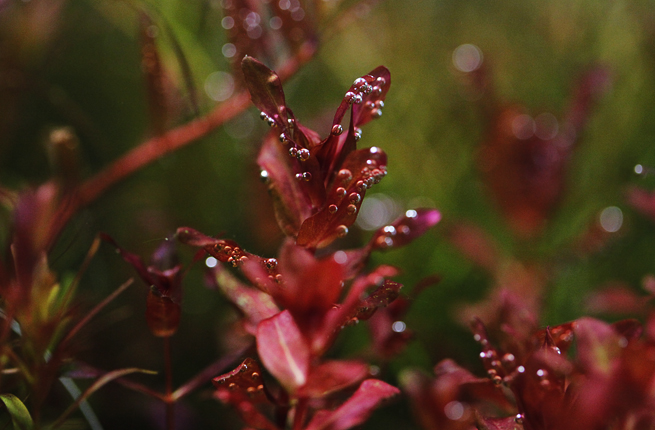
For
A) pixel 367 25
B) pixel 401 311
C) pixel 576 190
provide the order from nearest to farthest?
pixel 401 311 < pixel 576 190 < pixel 367 25

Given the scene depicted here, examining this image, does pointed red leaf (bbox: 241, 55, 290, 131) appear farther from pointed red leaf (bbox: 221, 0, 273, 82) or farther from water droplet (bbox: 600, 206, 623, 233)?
water droplet (bbox: 600, 206, 623, 233)

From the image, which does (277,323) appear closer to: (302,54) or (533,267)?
(302,54)

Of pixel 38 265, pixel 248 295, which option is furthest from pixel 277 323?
pixel 38 265

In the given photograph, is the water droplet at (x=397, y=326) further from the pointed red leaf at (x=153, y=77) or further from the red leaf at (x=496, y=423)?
the pointed red leaf at (x=153, y=77)

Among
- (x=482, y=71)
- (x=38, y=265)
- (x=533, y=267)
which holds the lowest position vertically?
(x=533, y=267)

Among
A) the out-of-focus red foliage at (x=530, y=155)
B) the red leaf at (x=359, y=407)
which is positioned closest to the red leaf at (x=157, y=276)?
the red leaf at (x=359, y=407)

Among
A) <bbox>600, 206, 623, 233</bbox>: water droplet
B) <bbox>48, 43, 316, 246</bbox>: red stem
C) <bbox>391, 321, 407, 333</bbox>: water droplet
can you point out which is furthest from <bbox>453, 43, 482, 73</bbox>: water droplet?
<bbox>391, 321, 407, 333</bbox>: water droplet

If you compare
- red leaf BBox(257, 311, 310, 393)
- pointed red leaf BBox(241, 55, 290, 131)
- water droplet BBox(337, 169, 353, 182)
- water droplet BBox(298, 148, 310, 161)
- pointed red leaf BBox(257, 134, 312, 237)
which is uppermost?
pointed red leaf BBox(241, 55, 290, 131)
